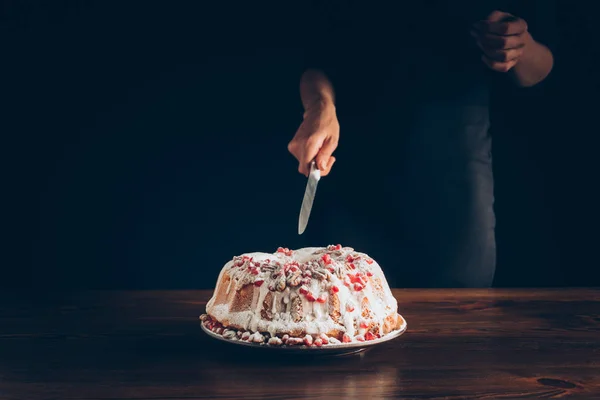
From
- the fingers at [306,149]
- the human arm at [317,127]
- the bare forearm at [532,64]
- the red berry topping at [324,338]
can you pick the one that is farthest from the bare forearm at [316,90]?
the red berry topping at [324,338]

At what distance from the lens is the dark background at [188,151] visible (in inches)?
111

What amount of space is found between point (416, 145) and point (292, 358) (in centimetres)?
122

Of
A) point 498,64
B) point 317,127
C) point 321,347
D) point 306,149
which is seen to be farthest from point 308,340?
point 498,64

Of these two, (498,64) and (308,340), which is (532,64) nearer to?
(498,64)

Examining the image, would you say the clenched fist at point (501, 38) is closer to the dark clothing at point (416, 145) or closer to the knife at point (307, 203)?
the dark clothing at point (416, 145)

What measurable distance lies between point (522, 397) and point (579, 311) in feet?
2.35

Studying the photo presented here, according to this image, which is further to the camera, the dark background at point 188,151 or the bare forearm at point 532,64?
the dark background at point 188,151

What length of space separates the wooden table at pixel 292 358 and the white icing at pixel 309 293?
0.07m

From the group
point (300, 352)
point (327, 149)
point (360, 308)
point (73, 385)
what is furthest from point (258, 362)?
point (327, 149)

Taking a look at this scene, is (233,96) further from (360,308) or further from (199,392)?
(199,392)

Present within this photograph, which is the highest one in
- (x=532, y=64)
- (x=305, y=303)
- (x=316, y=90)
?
(x=532, y=64)

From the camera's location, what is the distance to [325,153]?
191 cm

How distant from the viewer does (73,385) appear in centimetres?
115

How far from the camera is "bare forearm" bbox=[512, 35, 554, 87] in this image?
7.41ft
